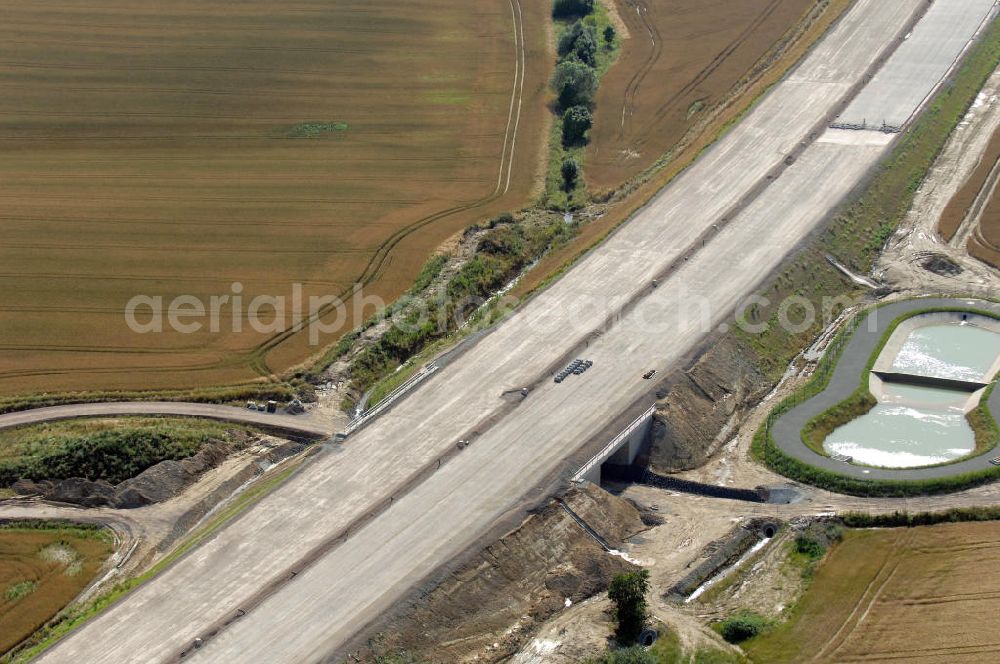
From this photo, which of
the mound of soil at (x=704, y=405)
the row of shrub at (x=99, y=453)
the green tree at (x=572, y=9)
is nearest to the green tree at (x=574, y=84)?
the green tree at (x=572, y=9)

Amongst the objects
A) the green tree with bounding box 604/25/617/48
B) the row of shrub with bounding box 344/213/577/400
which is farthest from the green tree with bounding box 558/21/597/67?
the row of shrub with bounding box 344/213/577/400

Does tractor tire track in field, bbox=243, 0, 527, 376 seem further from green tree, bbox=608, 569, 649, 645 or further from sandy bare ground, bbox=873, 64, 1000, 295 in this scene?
sandy bare ground, bbox=873, 64, 1000, 295

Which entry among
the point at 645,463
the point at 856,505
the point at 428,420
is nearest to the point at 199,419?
the point at 428,420

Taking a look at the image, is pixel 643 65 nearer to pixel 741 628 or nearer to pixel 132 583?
pixel 741 628

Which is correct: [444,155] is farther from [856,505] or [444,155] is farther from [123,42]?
[856,505]

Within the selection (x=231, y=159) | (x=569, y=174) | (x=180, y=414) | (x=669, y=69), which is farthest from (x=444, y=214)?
(x=669, y=69)

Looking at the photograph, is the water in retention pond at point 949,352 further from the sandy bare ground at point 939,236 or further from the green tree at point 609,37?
the green tree at point 609,37
